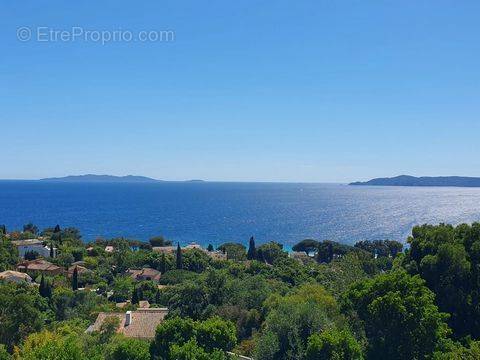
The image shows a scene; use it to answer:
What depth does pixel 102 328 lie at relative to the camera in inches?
825

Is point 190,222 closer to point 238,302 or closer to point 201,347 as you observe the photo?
point 238,302

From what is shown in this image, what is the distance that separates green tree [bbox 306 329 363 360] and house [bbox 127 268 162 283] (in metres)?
31.7

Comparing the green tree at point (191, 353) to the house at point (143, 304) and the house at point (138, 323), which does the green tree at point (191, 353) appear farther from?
the house at point (143, 304)

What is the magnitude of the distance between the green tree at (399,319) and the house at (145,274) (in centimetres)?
3062

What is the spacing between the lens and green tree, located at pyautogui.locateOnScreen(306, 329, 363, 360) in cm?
1588

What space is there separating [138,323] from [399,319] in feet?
46.1

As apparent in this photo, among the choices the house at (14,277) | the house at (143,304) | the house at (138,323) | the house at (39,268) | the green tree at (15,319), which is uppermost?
the green tree at (15,319)

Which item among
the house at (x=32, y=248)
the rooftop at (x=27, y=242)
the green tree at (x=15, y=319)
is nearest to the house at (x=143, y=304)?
the green tree at (x=15, y=319)

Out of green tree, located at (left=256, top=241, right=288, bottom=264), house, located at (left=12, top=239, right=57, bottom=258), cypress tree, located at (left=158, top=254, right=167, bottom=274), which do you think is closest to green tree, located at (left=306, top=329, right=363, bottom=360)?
cypress tree, located at (left=158, top=254, right=167, bottom=274)

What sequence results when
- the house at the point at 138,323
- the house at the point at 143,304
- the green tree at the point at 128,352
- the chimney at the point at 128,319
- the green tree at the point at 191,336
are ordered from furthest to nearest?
the house at the point at 143,304 → the chimney at the point at 128,319 → the house at the point at 138,323 → the green tree at the point at 191,336 → the green tree at the point at 128,352

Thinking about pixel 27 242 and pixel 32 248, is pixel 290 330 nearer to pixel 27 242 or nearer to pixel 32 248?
pixel 32 248

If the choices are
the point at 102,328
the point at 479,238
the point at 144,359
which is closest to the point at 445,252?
the point at 479,238

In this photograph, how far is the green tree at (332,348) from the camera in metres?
15.9

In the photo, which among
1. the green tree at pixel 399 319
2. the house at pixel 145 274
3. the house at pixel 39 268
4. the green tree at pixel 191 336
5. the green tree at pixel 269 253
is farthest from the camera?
the green tree at pixel 269 253
